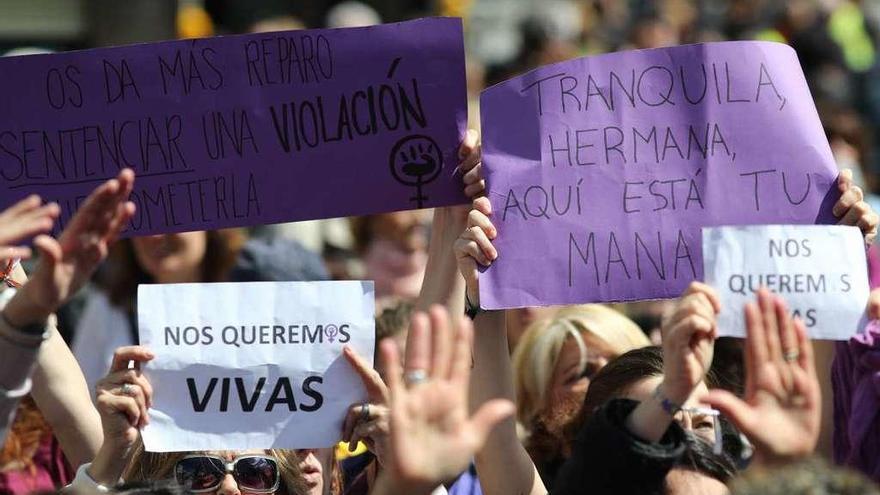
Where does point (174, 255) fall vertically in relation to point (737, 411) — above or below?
above

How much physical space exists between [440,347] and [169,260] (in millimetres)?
3410

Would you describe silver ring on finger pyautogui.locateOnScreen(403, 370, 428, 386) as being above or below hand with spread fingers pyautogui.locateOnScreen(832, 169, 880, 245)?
below

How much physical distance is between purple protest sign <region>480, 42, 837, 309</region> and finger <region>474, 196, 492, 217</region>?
3 cm

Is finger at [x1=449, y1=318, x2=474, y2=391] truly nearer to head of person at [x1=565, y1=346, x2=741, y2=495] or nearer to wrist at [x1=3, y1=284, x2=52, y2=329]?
head of person at [x1=565, y1=346, x2=741, y2=495]

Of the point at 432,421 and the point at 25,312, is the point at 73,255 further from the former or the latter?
the point at 432,421

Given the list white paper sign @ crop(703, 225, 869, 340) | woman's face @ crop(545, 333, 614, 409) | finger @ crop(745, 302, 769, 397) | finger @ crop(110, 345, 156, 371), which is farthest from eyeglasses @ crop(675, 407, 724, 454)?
finger @ crop(110, 345, 156, 371)

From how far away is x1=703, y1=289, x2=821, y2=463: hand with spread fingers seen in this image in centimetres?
293

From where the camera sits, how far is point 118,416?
3.49 m

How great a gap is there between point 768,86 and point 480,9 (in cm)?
1372

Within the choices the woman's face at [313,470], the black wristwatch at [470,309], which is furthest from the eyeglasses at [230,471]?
the black wristwatch at [470,309]

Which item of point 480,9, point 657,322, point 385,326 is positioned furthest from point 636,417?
point 480,9

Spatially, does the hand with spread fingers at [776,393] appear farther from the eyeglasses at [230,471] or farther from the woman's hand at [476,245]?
the eyeglasses at [230,471]

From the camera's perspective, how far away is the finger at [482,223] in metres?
3.79

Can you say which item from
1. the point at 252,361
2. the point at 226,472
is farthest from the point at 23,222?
the point at 226,472
